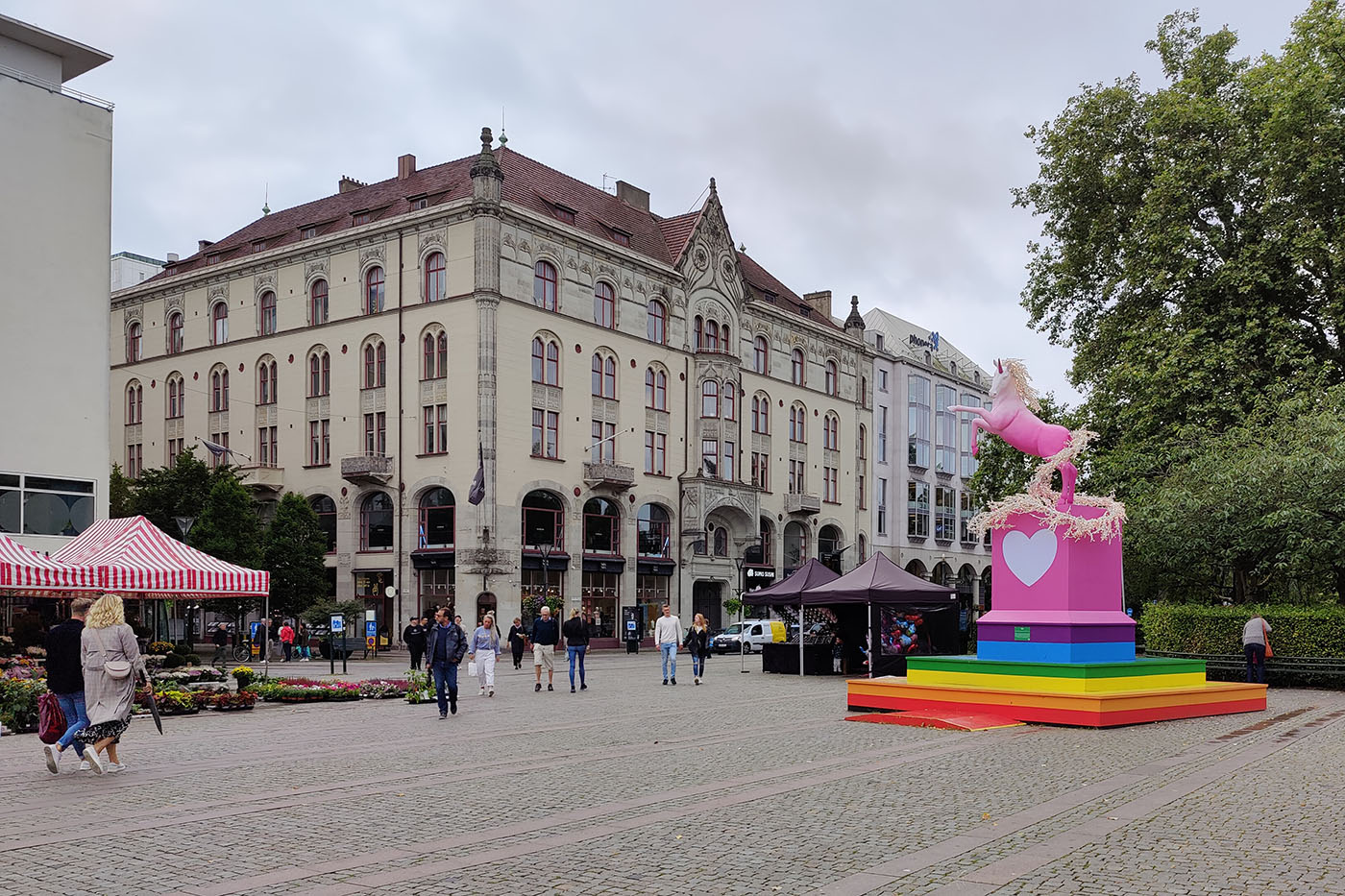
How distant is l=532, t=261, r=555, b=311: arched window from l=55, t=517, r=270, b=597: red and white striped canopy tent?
28436mm

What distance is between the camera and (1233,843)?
8727mm

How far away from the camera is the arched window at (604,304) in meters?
55.3

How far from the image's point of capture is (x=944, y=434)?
85062 mm

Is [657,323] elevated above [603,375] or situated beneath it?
elevated above

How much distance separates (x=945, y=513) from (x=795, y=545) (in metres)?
20.5

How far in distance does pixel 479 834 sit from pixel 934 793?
4146 mm

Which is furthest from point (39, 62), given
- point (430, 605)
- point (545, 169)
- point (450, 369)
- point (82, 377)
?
point (545, 169)

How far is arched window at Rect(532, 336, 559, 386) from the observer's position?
52188mm

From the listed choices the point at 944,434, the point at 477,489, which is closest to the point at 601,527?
the point at 477,489

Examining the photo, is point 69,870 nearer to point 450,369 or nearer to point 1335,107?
point 1335,107

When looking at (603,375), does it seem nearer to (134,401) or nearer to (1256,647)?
(134,401)

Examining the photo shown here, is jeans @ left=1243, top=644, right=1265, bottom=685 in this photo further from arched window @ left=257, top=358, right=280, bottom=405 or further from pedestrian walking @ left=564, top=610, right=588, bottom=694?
arched window @ left=257, top=358, right=280, bottom=405

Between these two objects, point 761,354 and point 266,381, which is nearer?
point 266,381

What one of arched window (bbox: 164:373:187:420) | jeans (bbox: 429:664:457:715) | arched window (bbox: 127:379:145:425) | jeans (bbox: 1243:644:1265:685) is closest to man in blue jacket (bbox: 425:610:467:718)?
jeans (bbox: 429:664:457:715)
